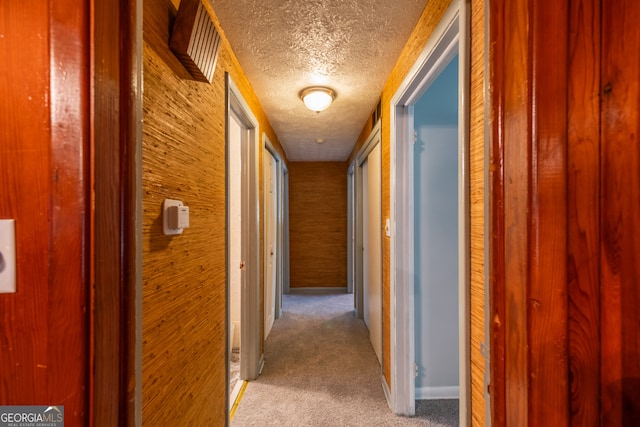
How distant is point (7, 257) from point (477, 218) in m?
1.13

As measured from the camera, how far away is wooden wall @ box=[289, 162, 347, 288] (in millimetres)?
4879

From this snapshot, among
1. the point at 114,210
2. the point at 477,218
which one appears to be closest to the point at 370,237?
the point at 477,218

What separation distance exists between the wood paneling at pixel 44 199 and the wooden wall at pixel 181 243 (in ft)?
1.08

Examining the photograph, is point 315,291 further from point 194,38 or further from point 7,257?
point 7,257

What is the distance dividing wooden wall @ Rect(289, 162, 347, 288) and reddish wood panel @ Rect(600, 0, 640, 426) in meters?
4.37

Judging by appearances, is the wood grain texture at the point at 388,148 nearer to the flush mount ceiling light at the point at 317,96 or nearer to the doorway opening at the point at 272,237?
the flush mount ceiling light at the point at 317,96

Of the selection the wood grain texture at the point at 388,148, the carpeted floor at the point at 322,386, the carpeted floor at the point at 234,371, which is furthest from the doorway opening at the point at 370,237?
the carpeted floor at the point at 234,371

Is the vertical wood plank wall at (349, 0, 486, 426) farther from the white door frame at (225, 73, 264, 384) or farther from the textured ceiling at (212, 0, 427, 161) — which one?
the white door frame at (225, 73, 264, 384)

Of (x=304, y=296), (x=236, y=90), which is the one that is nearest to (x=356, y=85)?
(x=236, y=90)

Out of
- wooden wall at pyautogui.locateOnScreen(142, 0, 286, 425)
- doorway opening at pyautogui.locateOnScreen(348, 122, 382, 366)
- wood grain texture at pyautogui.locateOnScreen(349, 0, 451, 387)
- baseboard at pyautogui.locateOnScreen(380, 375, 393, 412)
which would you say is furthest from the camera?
doorway opening at pyautogui.locateOnScreen(348, 122, 382, 366)

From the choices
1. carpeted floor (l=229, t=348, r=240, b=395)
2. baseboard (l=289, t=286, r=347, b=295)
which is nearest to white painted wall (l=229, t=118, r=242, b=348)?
carpeted floor (l=229, t=348, r=240, b=395)

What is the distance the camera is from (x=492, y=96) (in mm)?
618

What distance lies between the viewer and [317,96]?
2086 millimetres

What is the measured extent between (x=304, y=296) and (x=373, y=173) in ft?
9.26
